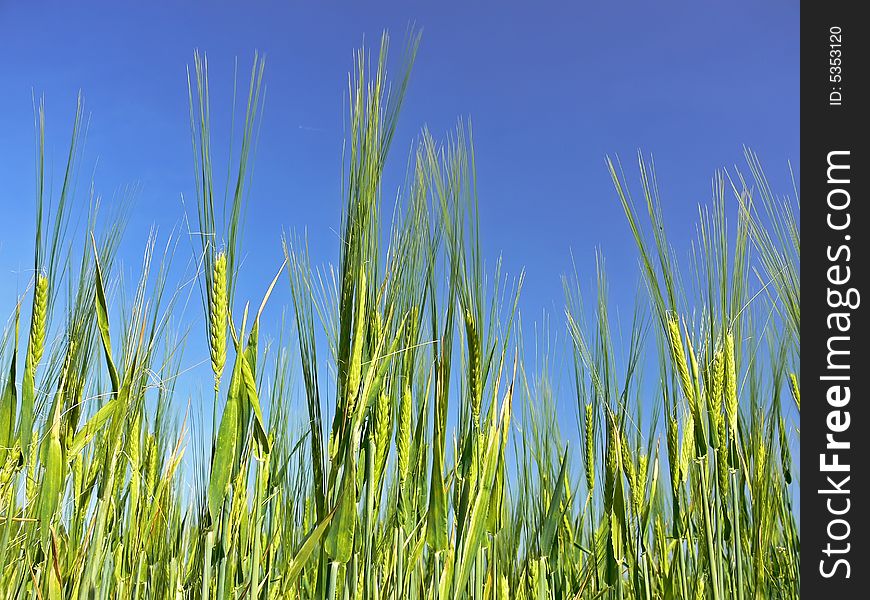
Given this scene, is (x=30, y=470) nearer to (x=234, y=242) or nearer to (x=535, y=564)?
(x=234, y=242)

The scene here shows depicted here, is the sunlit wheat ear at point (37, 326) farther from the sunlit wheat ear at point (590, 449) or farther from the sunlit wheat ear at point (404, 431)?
Result: the sunlit wheat ear at point (590, 449)

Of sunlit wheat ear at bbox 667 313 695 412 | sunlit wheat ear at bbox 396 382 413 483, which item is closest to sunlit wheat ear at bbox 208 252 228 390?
sunlit wheat ear at bbox 396 382 413 483

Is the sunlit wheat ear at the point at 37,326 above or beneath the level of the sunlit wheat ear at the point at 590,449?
above

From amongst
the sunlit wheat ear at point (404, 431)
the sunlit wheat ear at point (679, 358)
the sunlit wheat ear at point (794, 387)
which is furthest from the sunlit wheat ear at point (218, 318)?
the sunlit wheat ear at point (794, 387)

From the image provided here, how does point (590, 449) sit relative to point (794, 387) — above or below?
below

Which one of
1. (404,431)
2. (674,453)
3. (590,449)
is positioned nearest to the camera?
(404,431)


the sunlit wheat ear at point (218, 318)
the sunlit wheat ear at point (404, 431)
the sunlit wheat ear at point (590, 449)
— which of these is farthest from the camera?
the sunlit wheat ear at point (590, 449)

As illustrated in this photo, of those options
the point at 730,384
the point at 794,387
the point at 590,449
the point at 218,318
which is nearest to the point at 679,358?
the point at 730,384

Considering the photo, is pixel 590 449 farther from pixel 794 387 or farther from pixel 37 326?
pixel 37 326

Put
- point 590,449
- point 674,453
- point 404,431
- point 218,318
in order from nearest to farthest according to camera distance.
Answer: point 218,318 < point 404,431 < point 674,453 < point 590,449
